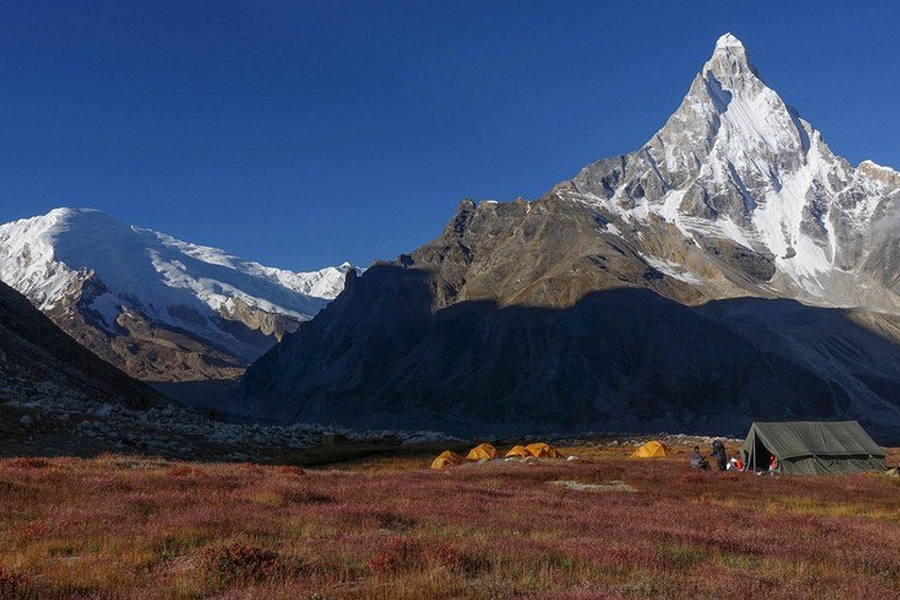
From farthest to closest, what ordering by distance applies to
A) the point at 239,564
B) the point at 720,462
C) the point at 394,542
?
the point at 720,462
the point at 394,542
the point at 239,564

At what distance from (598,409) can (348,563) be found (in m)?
152

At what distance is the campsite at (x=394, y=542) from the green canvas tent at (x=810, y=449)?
20.8 meters

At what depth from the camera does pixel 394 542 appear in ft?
41.9

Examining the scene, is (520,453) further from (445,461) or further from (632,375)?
(632,375)

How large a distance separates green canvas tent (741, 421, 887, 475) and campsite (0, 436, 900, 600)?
2085cm

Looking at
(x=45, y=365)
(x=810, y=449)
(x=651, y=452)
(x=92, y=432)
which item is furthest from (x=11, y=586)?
(x=45, y=365)

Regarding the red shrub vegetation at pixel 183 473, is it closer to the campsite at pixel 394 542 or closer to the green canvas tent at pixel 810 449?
the campsite at pixel 394 542

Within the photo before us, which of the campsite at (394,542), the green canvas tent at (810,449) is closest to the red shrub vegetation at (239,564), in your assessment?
the campsite at (394,542)

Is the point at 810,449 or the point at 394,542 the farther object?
the point at 810,449

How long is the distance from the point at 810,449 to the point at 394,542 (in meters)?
43.1

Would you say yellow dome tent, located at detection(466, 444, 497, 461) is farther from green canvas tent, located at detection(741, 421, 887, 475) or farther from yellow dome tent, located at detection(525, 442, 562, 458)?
green canvas tent, located at detection(741, 421, 887, 475)

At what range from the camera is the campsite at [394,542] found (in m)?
10.1

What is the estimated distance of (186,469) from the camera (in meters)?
25.0

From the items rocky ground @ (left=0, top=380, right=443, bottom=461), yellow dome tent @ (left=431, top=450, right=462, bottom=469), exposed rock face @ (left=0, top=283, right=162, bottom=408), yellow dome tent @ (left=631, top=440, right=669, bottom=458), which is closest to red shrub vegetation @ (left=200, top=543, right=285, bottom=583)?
rocky ground @ (left=0, top=380, right=443, bottom=461)
